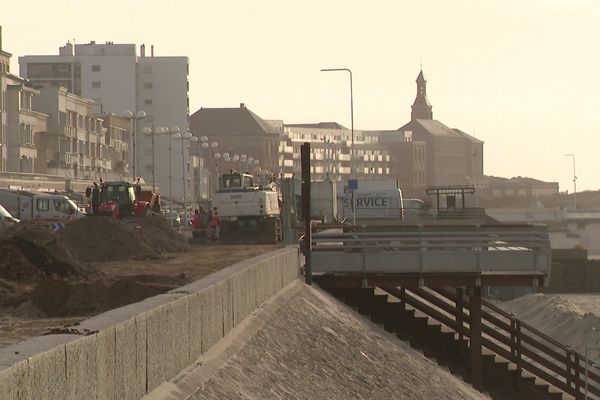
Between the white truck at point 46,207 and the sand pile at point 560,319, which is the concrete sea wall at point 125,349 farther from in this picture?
the white truck at point 46,207

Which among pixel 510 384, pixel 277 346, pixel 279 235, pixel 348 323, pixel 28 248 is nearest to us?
pixel 277 346

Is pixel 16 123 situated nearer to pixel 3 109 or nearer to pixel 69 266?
pixel 3 109

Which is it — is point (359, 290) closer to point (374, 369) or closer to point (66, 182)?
point (374, 369)

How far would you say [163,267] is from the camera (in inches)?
1499

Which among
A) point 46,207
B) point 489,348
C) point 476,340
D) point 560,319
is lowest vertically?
point 560,319

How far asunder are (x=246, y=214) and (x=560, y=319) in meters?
15.4

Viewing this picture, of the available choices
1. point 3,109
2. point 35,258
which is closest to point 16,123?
point 3,109

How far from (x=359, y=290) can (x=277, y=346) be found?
16.3 metres

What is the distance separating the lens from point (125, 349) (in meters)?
11.9

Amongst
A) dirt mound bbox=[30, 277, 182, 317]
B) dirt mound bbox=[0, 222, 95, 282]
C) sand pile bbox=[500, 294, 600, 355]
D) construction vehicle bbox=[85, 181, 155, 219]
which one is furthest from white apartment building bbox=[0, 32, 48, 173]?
dirt mound bbox=[30, 277, 182, 317]

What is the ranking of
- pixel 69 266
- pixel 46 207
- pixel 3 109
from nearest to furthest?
pixel 69 266
pixel 46 207
pixel 3 109

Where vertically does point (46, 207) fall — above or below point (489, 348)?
above

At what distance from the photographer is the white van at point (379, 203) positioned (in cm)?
8862

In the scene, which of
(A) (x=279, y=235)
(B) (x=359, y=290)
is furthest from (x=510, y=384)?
(A) (x=279, y=235)
